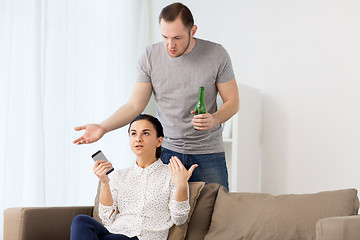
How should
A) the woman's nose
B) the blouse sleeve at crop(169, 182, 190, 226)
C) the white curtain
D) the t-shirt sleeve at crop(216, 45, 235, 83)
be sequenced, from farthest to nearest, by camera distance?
the white curtain
the t-shirt sleeve at crop(216, 45, 235, 83)
the woman's nose
the blouse sleeve at crop(169, 182, 190, 226)

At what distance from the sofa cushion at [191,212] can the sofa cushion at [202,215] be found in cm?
3

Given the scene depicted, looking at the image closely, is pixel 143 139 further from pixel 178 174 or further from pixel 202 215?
pixel 202 215

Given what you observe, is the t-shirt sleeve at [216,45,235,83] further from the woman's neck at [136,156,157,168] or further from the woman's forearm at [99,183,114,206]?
the woman's forearm at [99,183,114,206]

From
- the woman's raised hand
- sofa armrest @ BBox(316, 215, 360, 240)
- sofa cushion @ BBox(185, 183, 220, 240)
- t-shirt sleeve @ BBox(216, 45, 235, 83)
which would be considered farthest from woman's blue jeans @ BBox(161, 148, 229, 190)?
sofa armrest @ BBox(316, 215, 360, 240)

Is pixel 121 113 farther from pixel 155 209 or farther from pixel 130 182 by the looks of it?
pixel 155 209

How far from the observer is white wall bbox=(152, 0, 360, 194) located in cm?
333

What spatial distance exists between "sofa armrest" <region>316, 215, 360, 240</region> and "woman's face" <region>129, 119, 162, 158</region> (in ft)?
2.99

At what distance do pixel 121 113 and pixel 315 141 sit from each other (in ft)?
5.62

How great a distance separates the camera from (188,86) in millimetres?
2258

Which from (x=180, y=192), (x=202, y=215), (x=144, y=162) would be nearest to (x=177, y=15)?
(x=144, y=162)

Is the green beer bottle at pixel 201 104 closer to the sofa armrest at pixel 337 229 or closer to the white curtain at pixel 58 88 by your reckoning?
the sofa armrest at pixel 337 229

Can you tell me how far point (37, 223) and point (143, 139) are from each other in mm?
579

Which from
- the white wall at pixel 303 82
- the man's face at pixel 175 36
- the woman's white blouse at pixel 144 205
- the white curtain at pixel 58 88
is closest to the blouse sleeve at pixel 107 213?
the woman's white blouse at pixel 144 205

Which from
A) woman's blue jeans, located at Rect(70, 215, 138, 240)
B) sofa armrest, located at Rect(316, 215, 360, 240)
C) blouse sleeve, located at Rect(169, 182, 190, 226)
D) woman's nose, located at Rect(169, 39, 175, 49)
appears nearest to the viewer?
sofa armrest, located at Rect(316, 215, 360, 240)
